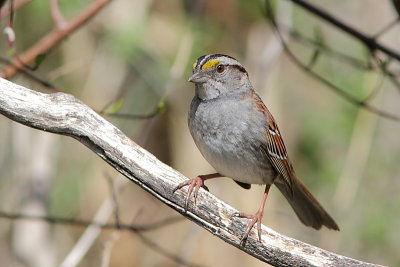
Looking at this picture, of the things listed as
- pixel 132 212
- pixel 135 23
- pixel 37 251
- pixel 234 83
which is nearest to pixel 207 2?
pixel 135 23

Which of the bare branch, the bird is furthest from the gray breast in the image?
the bare branch

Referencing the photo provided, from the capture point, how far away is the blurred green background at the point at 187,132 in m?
5.51

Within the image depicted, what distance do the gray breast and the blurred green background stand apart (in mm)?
1124

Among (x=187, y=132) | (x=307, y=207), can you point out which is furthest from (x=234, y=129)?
(x=187, y=132)

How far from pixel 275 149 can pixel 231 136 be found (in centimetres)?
36

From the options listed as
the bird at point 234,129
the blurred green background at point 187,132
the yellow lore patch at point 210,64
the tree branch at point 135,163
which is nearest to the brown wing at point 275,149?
the bird at point 234,129

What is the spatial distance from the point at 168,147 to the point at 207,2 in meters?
1.45

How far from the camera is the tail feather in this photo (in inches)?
173

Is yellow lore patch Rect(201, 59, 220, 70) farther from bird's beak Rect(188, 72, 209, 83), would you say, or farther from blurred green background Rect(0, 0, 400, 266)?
blurred green background Rect(0, 0, 400, 266)

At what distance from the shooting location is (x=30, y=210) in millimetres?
4918

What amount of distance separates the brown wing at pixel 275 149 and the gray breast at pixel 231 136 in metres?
0.05

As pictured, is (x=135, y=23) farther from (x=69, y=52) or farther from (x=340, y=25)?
(x=340, y=25)

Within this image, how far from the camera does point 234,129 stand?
4.02 m

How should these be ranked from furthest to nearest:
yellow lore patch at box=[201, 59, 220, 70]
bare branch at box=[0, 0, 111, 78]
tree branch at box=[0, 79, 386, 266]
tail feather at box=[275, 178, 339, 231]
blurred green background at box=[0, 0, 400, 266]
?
blurred green background at box=[0, 0, 400, 266] < tail feather at box=[275, 178, 339, 231] < yellow lore patch at box=[201, 59, 220, 70] < bare branch at box=[0, 0, 111, 78] < tree branch at box=[0, 79, 386, 266]
